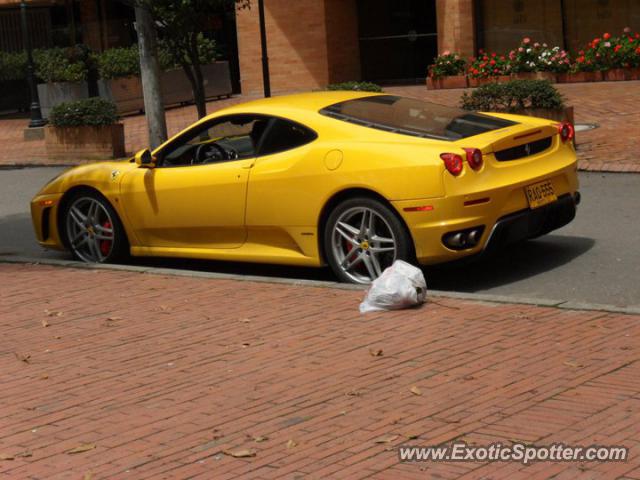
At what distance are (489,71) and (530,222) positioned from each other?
659 inches

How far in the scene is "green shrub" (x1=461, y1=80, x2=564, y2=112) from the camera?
624 inches

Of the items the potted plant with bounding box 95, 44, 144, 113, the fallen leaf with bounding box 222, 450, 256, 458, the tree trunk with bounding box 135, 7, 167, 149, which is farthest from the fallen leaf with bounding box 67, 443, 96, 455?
the potted plant with bounding box 95, 44, 144, 113

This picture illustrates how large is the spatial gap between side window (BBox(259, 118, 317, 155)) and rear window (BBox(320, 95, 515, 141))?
0.23m

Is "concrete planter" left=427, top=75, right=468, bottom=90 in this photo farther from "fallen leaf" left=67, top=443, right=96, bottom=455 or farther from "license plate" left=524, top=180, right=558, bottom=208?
"fallen leaf" left=67, top=443, right=96, bottom=455

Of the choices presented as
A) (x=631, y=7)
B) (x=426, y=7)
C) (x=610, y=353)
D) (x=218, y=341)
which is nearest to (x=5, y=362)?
(x=218, y=341)

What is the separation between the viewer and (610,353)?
6.95 meters

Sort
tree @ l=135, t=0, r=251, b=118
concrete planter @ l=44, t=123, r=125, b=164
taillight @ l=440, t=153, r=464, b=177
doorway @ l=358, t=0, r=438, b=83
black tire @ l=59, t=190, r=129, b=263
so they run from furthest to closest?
1. doorway @ l=358, t=0, r=438, b=83
2. concrete planter @ l=44, t=123, r=125, b=164
3. tree @ l=135, t=0, r=251, b=118
4. black tire @ l=59, t=190, r=129, b=263
5. taillight @ l=440, t=153, r=464, b=177

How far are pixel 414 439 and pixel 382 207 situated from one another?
3.51 meters

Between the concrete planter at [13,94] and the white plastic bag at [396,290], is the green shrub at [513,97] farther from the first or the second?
the concrete planter at [13,94]

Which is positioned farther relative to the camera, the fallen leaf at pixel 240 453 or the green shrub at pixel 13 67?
the green shrub at pixel 13 67

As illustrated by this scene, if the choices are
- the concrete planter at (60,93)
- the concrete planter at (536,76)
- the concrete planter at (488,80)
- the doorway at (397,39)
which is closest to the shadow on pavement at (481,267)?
the concrete planter at (536,76)

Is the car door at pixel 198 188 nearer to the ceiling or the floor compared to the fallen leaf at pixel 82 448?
nearer to the ceiling

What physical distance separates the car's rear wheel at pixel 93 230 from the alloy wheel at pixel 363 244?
243 centimetres

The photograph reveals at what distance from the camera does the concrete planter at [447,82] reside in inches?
1029
